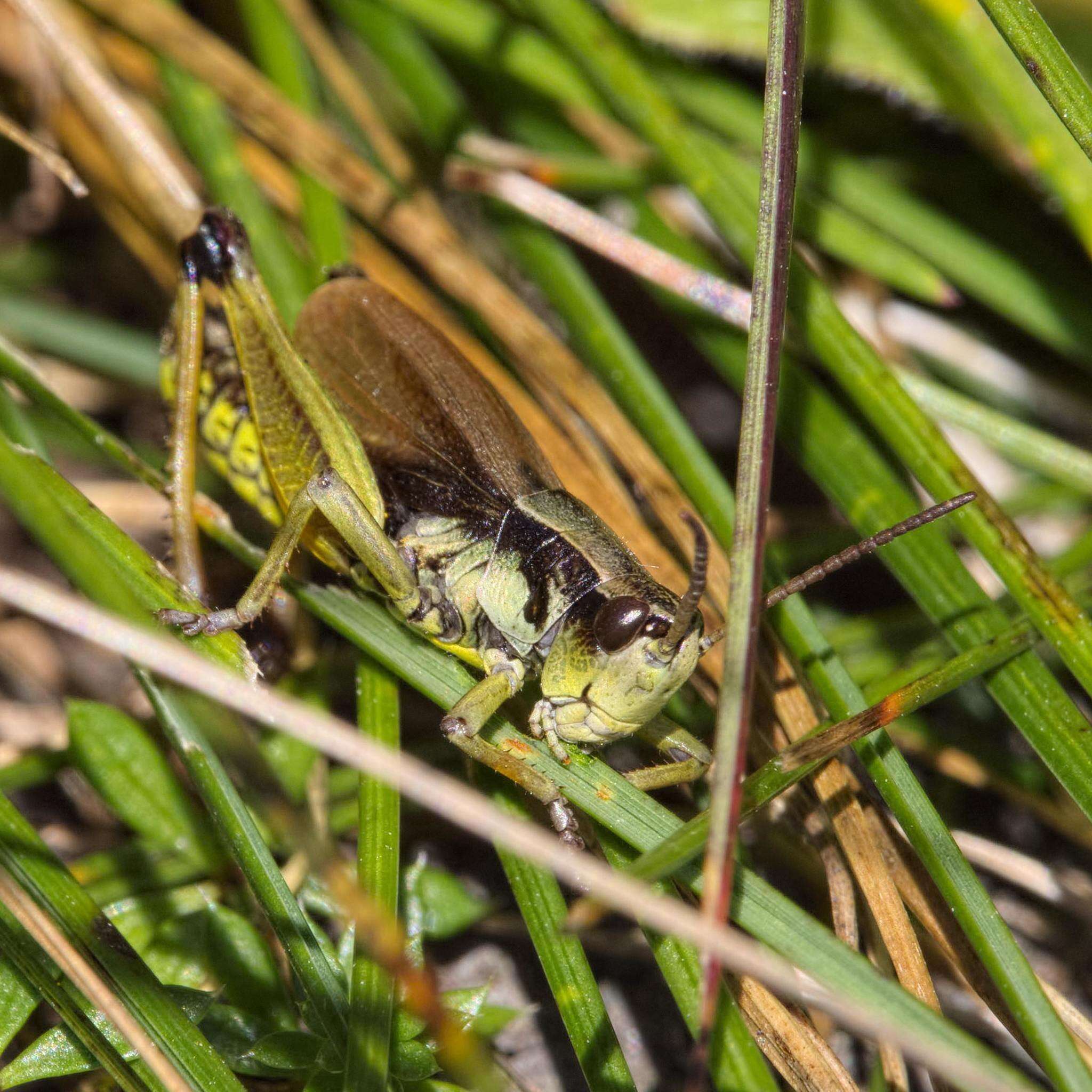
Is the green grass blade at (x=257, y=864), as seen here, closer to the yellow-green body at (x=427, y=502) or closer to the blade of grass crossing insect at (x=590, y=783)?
the yellow-green body at (x=427, y=502)

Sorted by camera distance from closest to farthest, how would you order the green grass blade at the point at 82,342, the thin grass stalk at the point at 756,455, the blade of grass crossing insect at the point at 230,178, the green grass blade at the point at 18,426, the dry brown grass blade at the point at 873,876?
the thin grass stalk at the point at 756,455 < the dry brown grass blade at the point at 873,876 < the green grass blade at the point at 18,426 < the blade of grass crossing insect at the point at 230,178 < the green grass blade at the point at 82,342

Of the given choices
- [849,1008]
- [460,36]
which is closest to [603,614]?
[849,1008]

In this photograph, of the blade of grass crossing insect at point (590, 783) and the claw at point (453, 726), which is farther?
the claw at point (453, 726)

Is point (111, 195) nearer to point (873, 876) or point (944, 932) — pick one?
point (873, 876)

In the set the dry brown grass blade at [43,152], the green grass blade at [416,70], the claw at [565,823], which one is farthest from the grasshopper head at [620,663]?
the green grass blade at [416,70]

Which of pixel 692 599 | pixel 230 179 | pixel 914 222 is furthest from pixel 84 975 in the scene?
pixel 914 222

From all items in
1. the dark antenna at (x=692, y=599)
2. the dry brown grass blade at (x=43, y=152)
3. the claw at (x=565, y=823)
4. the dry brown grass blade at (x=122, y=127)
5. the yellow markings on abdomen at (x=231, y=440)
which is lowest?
the claw at (x=565, y=823)
